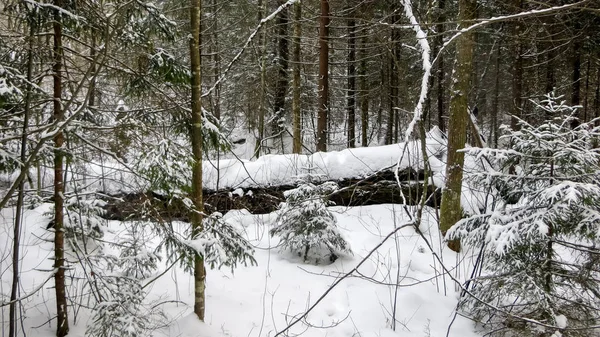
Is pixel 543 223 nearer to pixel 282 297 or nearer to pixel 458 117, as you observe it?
pixel 458 117

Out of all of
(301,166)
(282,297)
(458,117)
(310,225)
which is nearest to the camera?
(282,297)

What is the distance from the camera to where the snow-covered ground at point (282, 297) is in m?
4.07

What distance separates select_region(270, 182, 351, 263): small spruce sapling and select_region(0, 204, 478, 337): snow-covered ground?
0.29 m

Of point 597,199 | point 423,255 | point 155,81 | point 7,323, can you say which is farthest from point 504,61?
point 7,323

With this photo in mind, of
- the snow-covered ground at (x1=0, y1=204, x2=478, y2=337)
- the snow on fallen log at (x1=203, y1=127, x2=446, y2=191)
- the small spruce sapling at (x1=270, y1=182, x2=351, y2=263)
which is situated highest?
the snow on fallen log at (x1=203, y1=127, x2=446, y2=191)

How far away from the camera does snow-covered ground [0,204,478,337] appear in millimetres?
4066

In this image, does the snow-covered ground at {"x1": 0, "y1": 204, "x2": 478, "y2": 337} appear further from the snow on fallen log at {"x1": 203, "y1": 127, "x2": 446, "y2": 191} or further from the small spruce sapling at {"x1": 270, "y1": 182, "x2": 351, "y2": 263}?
the snow on fallen log at {"x1": 203, "y1": 127, "x2": 446, "y2": 191}

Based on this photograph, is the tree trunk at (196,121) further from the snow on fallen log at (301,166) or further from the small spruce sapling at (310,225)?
the snow on fallen log at (301,166)

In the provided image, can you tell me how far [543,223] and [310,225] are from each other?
2849mm

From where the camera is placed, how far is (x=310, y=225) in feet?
17.8

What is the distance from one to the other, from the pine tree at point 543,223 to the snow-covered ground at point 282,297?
2.17 feet

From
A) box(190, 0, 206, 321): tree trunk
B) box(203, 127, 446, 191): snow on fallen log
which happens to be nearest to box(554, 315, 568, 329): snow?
box(190, 0, 206, 321): tree trunk

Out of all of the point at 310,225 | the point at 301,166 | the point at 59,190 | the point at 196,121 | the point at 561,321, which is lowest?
the point at 561,321

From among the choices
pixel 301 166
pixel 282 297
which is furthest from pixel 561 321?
pixel 301 166
